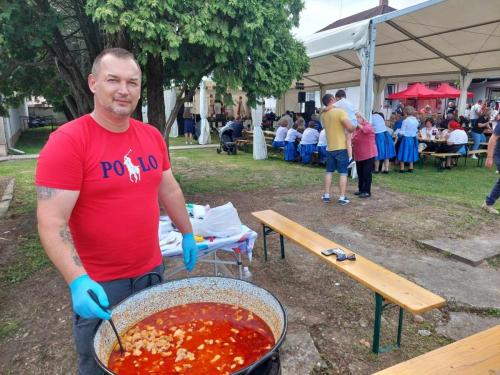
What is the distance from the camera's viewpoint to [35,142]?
54.0 feet

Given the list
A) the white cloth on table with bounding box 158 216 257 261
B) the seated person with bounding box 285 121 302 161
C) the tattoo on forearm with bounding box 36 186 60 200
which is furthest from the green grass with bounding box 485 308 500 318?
the seated person with bounding box 285 121 302 161

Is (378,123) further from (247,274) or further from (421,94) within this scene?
(421,94)

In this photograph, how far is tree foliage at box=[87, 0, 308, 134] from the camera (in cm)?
387

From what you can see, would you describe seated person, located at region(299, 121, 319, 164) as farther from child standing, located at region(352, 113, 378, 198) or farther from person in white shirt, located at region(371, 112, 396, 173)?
child standing, located at region(352, 113, 378, 198)

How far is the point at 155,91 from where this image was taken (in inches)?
244

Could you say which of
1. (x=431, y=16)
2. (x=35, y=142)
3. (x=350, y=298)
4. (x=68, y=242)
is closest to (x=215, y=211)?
(x=350, y=298)

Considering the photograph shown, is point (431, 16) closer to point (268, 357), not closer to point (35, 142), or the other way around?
point (268, 357)

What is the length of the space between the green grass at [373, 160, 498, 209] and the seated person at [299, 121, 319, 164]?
219 centimetres

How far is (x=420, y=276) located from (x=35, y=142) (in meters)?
17.4

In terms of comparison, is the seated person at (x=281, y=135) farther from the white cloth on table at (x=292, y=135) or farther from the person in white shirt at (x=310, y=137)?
the person in white shirt at (x=310, y=137)

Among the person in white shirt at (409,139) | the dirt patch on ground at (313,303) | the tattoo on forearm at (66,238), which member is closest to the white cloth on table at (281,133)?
the person in white shirt at (409,139)

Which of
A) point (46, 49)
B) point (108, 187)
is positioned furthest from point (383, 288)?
point (46, 49)

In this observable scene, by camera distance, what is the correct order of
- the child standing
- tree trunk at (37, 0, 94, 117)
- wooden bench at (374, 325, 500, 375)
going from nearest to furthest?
1. wooden bench at (374, 325, 500, 375)
2. tree trunk at (37, 0, 94, 117)
3. the child standing

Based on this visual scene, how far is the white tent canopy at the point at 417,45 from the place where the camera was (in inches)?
315
